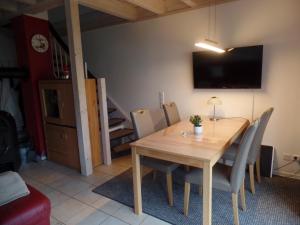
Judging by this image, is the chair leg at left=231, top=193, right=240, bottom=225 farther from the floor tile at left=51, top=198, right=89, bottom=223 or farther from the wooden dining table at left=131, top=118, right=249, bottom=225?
the floor tile at left=51, top=198, right=89, bottom=223

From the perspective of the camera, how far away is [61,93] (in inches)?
126

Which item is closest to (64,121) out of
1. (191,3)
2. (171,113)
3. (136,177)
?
(171,113)

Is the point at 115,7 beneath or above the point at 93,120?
above

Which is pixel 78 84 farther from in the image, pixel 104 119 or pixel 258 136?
pixel 258 136

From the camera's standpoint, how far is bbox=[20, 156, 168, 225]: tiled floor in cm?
215

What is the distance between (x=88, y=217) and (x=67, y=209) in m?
0.31

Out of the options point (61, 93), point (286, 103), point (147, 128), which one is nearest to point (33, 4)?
point (61, 93)

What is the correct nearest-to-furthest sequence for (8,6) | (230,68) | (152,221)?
(152,221), (230,68), (8,6)

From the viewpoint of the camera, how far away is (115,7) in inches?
129

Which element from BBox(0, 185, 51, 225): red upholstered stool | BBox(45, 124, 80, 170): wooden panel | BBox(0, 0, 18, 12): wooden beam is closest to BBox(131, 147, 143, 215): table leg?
BBox(0, 185, 51, 225): red upholstered stool

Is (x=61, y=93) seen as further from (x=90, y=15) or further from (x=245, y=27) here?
(x=245, y=27)

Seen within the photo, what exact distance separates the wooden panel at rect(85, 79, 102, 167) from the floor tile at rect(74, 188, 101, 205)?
0.71 m

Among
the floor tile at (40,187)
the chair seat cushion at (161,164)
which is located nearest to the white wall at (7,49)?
the floor tile at (40,187)

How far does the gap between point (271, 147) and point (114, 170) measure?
220 centimetres
